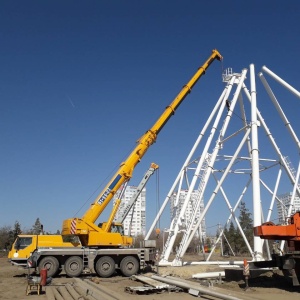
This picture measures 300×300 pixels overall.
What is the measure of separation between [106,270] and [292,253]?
10969 mm

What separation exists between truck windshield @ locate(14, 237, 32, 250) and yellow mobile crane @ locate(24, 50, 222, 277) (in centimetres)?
235

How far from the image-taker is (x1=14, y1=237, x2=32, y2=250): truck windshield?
891 inches

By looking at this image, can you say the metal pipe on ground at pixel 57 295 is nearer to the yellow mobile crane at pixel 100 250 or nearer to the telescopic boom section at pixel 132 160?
the yellow mobile crane at pixel 100 250

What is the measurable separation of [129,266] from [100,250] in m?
1.97

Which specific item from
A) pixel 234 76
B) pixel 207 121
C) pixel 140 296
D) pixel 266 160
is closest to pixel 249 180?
pixel 266 160

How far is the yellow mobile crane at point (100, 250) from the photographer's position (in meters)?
20.4

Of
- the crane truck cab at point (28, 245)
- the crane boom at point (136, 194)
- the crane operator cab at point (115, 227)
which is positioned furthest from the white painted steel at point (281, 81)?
the crane truck cab at point (28, 245)

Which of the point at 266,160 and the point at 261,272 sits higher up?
the point at 266,160

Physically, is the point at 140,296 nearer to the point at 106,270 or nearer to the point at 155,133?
the point at 106,270

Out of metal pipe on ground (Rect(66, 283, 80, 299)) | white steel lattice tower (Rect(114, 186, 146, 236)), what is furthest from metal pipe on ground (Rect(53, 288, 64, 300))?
white steel lattice tower (Rect(114, 186, 146, 236))

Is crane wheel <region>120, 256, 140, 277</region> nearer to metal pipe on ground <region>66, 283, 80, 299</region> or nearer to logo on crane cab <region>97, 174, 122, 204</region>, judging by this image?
logo on crane cab <region>97, 174, 122, 204</region>

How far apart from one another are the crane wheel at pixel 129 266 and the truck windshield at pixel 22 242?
6206 mm

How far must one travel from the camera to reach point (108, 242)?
2116 centimetres

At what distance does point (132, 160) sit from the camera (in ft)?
72.5
